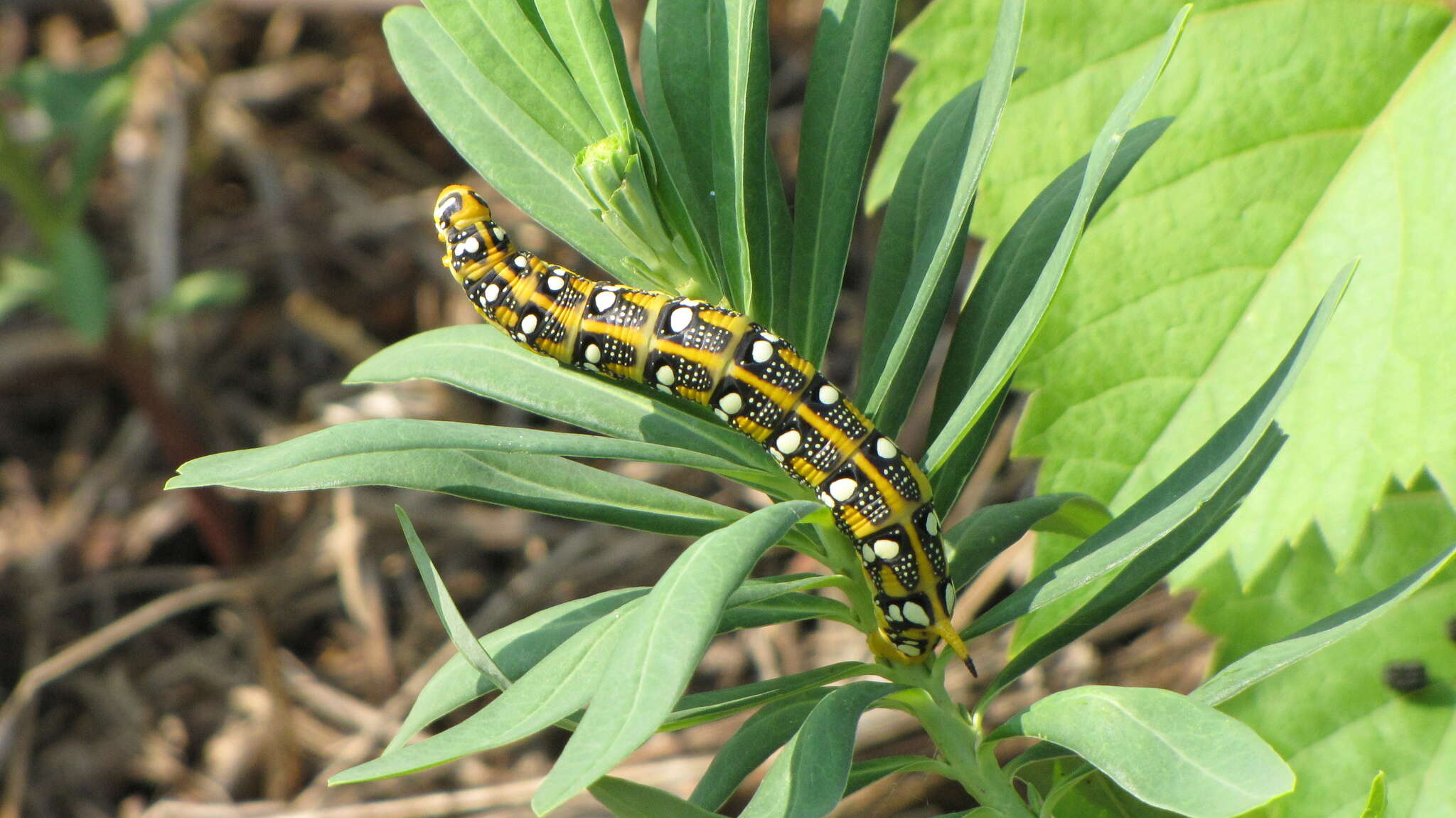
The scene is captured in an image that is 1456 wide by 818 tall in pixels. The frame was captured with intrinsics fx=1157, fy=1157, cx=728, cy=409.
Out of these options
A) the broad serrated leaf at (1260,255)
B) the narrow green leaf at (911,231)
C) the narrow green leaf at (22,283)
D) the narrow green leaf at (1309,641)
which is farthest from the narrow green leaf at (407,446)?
the narrow green leaf at (22,283)

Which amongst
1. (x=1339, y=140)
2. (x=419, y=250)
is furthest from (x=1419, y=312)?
(x=419, y=250)

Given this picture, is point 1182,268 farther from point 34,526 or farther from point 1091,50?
point 34,526

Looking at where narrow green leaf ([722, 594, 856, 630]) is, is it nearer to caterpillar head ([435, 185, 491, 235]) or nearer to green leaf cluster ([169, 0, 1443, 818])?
green leaf cluster ([169, 0, 1443, 818])

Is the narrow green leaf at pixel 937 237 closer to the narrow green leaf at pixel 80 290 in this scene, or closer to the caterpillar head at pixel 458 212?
the caterpillar head at pixel 458 212

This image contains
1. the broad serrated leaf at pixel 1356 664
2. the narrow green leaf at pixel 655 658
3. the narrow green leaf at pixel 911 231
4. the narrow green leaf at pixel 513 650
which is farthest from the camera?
the broad serrated leaf at pixel 1356 664

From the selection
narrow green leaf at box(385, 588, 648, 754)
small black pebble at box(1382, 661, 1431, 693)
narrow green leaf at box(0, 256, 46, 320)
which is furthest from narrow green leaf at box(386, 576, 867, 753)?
narrow green leaf at box(0, 256, 46, 320)

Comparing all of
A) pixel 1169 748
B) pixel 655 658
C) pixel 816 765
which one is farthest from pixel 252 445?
pixel 1169 748

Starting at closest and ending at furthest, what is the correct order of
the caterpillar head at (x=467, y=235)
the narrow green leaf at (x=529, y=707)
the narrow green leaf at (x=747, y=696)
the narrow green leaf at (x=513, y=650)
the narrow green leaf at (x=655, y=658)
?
the narrow green leaf at (x=655, y=658) < the narrow green leaf at (x=529, y=707) < the narrow green leaf at (x=513, y=650) < the narrow green leaf at (x=747, y=696) < the caterpillar head at (x=467, y=235)
